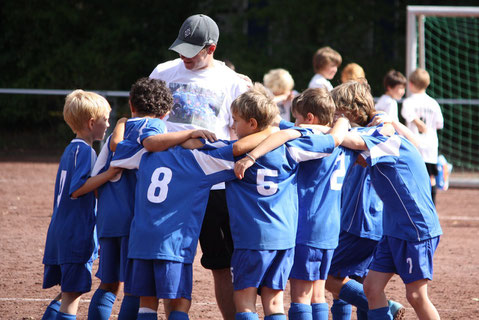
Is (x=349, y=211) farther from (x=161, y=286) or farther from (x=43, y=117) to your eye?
(x=43, y=117)

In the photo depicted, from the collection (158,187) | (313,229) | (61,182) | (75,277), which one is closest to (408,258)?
(313,229)

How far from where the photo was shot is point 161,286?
11.7 feet

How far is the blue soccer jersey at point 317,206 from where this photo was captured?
3.88 meters

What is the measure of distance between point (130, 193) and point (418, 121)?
480 cm

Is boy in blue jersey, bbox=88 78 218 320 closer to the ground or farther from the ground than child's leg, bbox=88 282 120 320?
farther from the ground

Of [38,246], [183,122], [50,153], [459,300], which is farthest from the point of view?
[50,153]

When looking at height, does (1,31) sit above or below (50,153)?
above

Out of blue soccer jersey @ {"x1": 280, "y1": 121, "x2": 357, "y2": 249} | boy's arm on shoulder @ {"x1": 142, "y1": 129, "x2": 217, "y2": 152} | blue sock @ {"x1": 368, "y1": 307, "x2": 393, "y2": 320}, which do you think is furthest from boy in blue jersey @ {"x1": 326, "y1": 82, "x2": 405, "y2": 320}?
boy's arm on shoulder @ {"x1": 142, "y1": 129, "x2": 217, "y2": 152}

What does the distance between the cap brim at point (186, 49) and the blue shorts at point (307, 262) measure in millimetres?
1307

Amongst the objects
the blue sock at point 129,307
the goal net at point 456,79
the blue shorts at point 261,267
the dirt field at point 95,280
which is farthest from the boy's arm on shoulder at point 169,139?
the goal net at point 456,79

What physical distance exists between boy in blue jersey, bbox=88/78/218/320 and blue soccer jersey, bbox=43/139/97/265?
0.11 m

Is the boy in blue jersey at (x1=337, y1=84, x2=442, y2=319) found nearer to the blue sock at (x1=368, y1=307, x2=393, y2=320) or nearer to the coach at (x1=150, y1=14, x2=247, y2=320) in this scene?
the blue sock at (x1=368, y1=307, x2=393, y2=320)

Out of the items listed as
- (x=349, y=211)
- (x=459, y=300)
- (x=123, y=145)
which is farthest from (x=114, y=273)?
(x=459, y=300)

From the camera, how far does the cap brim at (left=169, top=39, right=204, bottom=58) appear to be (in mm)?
4254
